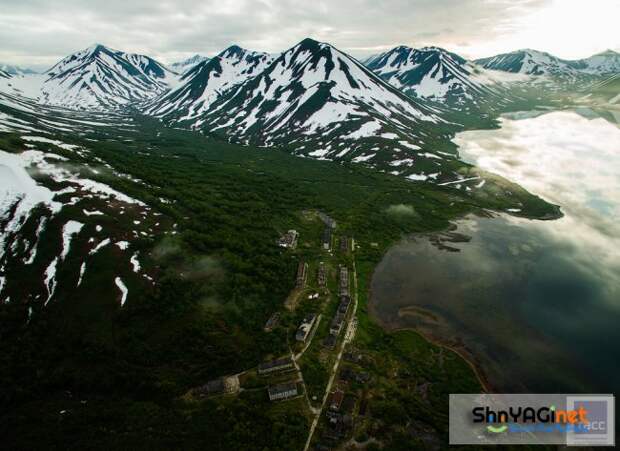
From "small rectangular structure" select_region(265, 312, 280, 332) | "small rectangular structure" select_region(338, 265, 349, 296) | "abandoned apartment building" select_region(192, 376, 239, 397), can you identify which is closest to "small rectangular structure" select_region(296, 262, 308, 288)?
"small rectangular structure" select_region(338, 265, 349, 296)

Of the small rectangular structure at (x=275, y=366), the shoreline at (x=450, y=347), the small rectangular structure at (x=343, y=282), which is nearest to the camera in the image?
the small rectangular structure at (x=275, y=366)

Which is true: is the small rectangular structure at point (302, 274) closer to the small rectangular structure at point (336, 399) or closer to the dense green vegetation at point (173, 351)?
the dense green vegetation at point (173, 351)

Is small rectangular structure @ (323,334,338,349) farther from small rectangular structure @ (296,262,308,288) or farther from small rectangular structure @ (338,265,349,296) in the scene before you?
small rectangular structure @ (296,262,308,288)

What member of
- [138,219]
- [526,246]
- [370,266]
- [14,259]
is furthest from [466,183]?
[14,259]

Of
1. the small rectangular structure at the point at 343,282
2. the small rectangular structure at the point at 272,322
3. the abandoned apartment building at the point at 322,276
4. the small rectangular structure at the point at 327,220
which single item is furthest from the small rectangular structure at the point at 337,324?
the small rectangular structure at the point at 327,220

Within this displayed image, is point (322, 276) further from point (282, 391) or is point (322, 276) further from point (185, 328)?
point (282, 391)

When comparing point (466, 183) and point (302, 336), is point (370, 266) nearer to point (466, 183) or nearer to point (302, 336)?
point (302, 336)

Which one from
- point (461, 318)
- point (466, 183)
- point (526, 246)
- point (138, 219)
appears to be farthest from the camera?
point (466, 183)
